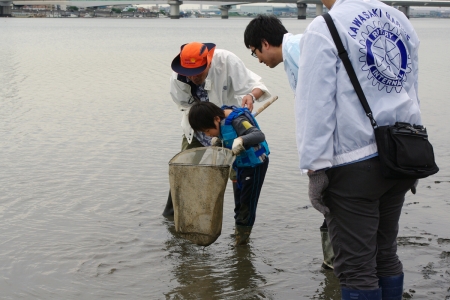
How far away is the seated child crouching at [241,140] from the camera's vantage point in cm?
411

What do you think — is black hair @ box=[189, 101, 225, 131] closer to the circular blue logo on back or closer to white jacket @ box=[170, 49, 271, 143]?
white jacket @ box=[170, 49, 271, 143]

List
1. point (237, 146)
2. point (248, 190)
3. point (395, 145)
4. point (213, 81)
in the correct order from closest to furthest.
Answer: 1. point (395, 145)
2. point (237, 146)
3. point (248, 190)
4. point (213, 81)

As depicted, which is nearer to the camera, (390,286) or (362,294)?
(362,294)

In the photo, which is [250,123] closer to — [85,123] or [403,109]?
[403,109]

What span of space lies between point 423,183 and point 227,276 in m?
3.08

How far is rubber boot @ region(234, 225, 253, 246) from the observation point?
15.8ft

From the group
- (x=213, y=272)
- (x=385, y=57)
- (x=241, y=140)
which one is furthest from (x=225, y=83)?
(x=385, y=57)

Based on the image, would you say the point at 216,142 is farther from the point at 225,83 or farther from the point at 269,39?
the point at 269,39

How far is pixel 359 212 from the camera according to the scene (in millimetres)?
2717

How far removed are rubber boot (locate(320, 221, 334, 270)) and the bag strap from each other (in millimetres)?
1586

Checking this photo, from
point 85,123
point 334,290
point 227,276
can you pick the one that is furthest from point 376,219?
point 85,123

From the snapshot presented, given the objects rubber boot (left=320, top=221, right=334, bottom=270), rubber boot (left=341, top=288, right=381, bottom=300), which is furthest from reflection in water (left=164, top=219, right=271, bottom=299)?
rubber boot (left=341, top=288, right=381, bottom=300)

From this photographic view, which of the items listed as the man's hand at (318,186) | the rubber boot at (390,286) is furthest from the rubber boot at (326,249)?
the man's hand at (318,186)

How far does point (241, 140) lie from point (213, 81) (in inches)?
38.9
